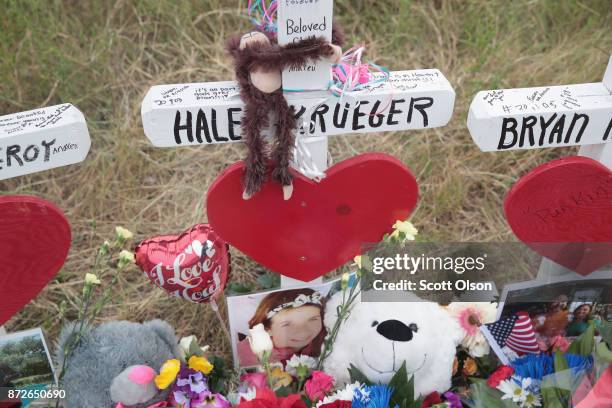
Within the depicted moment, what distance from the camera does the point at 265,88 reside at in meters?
0.99

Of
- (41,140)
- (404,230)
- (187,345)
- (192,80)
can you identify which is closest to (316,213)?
(404,230)

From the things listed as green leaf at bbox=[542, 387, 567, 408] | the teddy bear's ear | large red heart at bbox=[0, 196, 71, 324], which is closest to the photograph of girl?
the teddy bear's ear

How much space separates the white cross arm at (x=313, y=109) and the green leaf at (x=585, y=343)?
435 mm

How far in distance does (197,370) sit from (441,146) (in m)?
1.09

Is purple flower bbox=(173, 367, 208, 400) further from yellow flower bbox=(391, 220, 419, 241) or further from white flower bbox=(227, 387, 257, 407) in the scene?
yellow flower bbox=(391, 220, 419, 241)

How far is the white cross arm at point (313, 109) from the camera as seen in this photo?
101 centimetres

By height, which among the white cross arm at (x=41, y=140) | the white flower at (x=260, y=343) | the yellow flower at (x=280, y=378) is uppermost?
the white cross arm at (x=41, y=140)

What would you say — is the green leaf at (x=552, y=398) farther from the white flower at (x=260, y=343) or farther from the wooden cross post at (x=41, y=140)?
the wooden cross post at (x=41, y=140)

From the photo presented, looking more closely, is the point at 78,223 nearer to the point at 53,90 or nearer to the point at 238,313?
the point at 53,90

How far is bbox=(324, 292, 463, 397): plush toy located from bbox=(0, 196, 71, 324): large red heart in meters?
0.54

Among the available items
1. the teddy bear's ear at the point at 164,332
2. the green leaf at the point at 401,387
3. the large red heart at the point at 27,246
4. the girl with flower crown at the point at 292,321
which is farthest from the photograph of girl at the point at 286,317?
the large red heart at the point at 27,246

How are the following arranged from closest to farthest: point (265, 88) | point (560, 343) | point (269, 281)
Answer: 1. point (265, 88)
2. point (560, 343)
3. point (269, 281)

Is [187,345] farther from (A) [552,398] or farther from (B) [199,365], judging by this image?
(A) [552,398]

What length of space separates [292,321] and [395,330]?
0.23 meters
